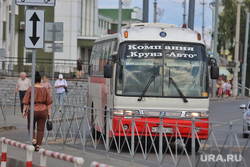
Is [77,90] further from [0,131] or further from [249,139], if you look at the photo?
[249,139]

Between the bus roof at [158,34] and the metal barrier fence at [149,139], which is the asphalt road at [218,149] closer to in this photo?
the metal barrier fence at [149,139]

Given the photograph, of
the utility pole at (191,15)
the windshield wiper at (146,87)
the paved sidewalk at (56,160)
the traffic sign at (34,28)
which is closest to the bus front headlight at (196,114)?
the windshield wiper at (146,87)

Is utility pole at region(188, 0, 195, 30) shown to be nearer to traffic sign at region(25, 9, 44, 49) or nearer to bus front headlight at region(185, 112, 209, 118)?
bus front headlight at region(185, 112, 209, 118)

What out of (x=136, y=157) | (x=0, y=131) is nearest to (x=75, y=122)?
(x=136, y=157)

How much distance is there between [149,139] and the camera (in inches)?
532

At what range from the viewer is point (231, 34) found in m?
86.5

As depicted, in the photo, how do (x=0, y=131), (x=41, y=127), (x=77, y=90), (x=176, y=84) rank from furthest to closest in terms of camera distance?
1. (x=77, y=90)
2. (x=0, y=131)
3. (x=176, y=84)
4. (x=41, y=127)

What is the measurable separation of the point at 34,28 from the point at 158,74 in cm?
443

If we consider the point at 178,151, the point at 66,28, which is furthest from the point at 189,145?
the point at 66,28

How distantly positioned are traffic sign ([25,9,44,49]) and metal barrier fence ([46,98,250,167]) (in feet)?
7.00

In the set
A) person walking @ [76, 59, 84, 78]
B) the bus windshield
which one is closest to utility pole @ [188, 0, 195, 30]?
person walking @ [76, 59, 84, 78]

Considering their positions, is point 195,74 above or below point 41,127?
above

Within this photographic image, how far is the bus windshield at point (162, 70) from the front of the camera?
16.6 meters

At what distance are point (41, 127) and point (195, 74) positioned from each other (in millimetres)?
4012
